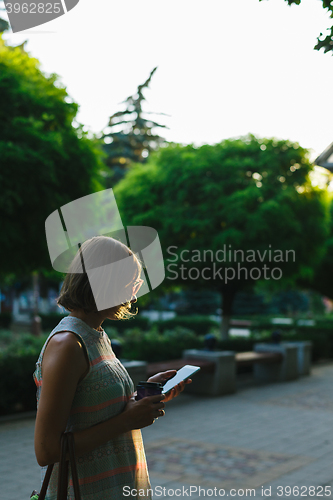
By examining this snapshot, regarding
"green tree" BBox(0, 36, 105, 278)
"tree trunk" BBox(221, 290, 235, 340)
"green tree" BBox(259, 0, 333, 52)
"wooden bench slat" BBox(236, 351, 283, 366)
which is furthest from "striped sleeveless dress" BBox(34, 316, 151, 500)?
"tree trunk" BBox(221, 290, 235, 340)

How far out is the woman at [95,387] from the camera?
1.62 meters

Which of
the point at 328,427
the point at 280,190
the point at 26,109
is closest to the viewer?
the point at 328,427

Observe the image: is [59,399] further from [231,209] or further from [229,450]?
[231,209]

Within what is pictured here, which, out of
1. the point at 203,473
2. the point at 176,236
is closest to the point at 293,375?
the point at 176,236

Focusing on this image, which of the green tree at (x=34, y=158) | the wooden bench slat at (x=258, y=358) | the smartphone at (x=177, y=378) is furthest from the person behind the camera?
the wooden bench slat at (x=258, y=358)

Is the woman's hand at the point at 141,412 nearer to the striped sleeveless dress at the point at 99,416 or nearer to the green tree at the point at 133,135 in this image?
the striped sleeveless dress at the point at 99,416

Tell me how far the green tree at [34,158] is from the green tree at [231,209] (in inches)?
129

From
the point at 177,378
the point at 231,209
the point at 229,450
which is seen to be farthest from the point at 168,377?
the point at 231,209

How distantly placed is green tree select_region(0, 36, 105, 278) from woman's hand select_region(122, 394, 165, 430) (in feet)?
19.8

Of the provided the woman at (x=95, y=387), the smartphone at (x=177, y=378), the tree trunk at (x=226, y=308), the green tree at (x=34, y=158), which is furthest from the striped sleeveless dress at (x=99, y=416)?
the tree trunk at (x=226, y=308)

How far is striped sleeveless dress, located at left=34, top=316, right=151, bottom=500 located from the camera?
67.4 inches

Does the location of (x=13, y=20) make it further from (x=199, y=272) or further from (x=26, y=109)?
(x=199, y=272)

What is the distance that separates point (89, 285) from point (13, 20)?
179 cm

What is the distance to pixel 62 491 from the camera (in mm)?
1633
